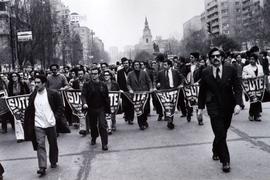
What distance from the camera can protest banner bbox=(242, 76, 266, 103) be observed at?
12377mm

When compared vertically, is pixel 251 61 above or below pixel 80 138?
above

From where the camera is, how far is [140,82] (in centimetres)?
1244

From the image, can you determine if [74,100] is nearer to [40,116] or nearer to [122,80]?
[122,80]

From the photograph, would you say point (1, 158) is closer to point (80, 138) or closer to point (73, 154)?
point (73, 154)

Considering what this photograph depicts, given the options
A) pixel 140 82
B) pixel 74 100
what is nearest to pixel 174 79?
pixel 140 82

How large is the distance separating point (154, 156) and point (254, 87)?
5.33 metres

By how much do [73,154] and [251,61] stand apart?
5653 millimetres

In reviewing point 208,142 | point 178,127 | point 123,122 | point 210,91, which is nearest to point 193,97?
point 178,127

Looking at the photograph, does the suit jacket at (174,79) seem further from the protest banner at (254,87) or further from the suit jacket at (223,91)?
the suit jacket at (223,91)

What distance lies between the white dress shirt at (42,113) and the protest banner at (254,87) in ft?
21.3

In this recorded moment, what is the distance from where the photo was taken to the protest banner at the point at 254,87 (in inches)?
487

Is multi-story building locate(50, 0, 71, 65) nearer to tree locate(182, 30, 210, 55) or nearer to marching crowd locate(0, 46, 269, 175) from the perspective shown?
tree locate(182, 30, 210, 55)

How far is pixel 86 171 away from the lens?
24.7ft

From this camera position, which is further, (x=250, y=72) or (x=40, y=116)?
(x=250, y=72)
